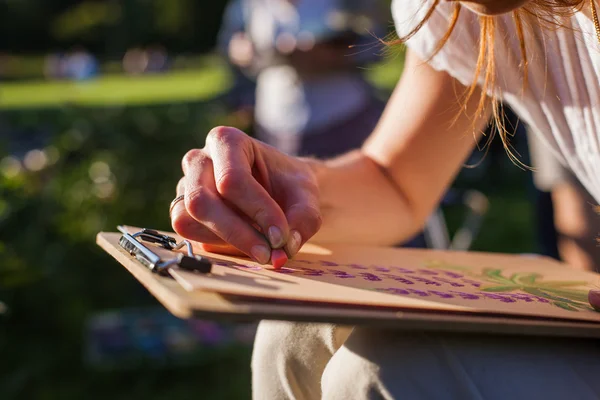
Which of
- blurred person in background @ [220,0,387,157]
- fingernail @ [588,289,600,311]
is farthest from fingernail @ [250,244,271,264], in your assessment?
blurred person in background @ [220,0,387,157]

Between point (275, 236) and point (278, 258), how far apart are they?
0.08ft

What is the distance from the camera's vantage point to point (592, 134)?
1.03 meters

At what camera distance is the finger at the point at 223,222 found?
0.85 m

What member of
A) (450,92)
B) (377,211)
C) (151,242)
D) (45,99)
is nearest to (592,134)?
(450,92)

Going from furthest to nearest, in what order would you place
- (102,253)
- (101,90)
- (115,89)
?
(115,89) < (101,90) < (102,253)

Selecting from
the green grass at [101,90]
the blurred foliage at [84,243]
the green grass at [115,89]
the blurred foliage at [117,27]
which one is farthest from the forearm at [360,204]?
the blurred foliage at [117,27]

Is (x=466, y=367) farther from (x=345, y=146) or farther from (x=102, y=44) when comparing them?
(x=102, y=44)

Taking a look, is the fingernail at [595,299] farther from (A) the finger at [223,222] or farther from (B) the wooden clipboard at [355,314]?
(A) the finger at [223,222]

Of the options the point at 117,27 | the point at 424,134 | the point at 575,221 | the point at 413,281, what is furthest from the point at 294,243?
the point at 117,27

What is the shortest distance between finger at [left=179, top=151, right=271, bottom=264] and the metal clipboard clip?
0.04 metres

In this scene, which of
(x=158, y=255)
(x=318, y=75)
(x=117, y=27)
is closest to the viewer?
(x=158, y=255)

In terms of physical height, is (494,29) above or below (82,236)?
above

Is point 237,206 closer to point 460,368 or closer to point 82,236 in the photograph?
point 460,368

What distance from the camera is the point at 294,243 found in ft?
2.88
